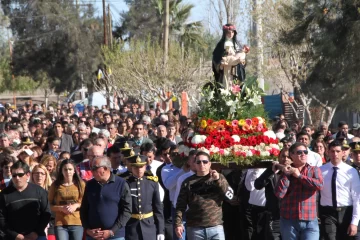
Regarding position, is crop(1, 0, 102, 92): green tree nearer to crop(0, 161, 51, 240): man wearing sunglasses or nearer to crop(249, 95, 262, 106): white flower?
crop(249, 95, 262, 106): white flower

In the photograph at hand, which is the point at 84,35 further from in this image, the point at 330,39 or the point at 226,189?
the point at 226,189

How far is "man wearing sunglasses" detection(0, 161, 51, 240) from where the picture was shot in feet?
31.3

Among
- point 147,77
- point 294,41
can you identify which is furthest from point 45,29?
point 294,41

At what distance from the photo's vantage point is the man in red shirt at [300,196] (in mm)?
9508

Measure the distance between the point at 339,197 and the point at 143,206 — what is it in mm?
2513

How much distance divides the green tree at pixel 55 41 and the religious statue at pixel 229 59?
48.1 m

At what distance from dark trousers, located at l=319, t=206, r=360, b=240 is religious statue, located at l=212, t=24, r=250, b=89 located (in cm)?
249

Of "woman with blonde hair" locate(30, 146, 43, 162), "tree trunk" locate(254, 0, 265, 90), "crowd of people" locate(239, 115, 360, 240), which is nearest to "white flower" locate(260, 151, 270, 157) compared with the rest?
"crowd of people" locate(239, 115, 360, 240)

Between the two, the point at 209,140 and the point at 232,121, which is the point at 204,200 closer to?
the point at 209,140

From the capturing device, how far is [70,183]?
10.6 metres

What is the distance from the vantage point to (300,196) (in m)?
9.60

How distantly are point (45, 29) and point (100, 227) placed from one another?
53409 millimetres

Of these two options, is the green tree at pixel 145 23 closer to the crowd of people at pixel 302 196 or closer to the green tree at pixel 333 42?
the green tree at pixel 333 42

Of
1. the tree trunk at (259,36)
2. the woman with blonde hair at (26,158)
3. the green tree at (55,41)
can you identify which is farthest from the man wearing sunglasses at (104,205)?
the green tree at (55,41)
